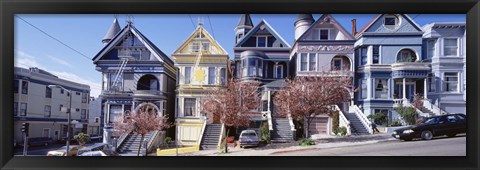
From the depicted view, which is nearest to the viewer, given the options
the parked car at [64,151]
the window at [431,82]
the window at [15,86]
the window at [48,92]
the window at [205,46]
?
the window at [15,86]

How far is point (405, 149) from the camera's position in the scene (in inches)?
194

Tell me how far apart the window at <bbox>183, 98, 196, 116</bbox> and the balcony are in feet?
12.3

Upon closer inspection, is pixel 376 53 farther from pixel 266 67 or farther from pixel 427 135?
pixel 266 67

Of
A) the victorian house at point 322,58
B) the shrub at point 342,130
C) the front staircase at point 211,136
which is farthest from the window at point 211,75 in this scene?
the shrub at point 342,130

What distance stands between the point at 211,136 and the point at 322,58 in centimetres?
251

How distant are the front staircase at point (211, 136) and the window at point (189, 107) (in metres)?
0.40

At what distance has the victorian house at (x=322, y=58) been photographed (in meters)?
5.37

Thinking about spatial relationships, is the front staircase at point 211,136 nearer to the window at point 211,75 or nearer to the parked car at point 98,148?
the window at point 211,75

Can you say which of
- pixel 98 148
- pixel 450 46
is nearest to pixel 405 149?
pixel 450 46

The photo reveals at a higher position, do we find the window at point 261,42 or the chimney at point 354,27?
the chimney at point 354,27

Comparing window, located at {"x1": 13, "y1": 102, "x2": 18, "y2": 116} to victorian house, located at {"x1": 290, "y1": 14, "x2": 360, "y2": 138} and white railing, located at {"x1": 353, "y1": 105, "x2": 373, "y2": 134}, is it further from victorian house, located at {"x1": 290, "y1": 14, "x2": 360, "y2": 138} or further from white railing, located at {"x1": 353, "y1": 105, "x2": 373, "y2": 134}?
white railing, located at {"x1": 353, "y1": 105, "x2": 373, "y2": 134}

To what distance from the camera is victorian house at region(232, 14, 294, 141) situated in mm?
5363

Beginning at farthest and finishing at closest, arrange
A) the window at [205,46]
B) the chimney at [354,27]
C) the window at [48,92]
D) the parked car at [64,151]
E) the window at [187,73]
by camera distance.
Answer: the window at [187,73] < the window at [205,46] < the window at [48,92] < the chimney at [354,27] < the parked car at [64,151]
